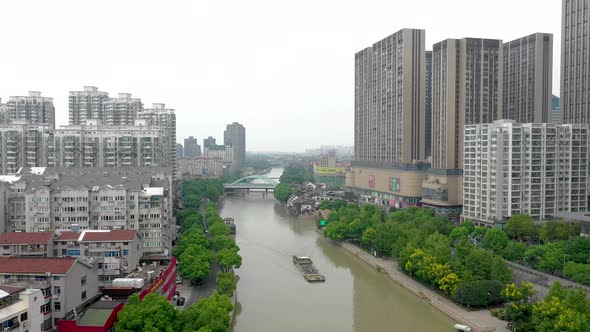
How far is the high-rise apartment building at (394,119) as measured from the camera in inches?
1010

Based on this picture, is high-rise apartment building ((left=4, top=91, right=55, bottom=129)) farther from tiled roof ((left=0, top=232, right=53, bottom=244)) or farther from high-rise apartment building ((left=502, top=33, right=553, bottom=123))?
high-rise apartment building ((left=502, top=33, right=553, bottom=123))

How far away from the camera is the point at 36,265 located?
880cm

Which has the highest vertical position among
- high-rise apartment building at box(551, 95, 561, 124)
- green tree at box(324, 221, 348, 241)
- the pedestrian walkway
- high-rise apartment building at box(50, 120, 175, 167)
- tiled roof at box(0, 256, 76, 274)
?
high-rise apartment building at box(551, 95, 561, 124)

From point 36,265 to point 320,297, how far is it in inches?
251

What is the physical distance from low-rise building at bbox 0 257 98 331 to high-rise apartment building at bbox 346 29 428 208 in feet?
60.6

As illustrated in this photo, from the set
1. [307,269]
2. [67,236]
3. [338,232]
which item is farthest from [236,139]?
[67,236]

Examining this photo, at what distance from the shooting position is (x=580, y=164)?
18.6 meters

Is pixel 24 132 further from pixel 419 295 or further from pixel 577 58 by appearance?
pixel 577 58

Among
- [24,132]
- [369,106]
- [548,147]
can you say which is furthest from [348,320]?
[369,106]

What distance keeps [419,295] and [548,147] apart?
873 centimetres

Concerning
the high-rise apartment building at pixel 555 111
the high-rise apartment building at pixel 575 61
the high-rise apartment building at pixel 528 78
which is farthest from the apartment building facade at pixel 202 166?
the high-rise apartment building at pixel 575 61

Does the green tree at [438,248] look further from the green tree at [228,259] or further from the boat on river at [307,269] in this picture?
the green tree at [228,259]

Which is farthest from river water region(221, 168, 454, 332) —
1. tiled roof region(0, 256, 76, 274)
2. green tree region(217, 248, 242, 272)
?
tiled roof region(0, 256, 76, 274)

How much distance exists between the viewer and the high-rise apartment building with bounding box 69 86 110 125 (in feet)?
83.8
